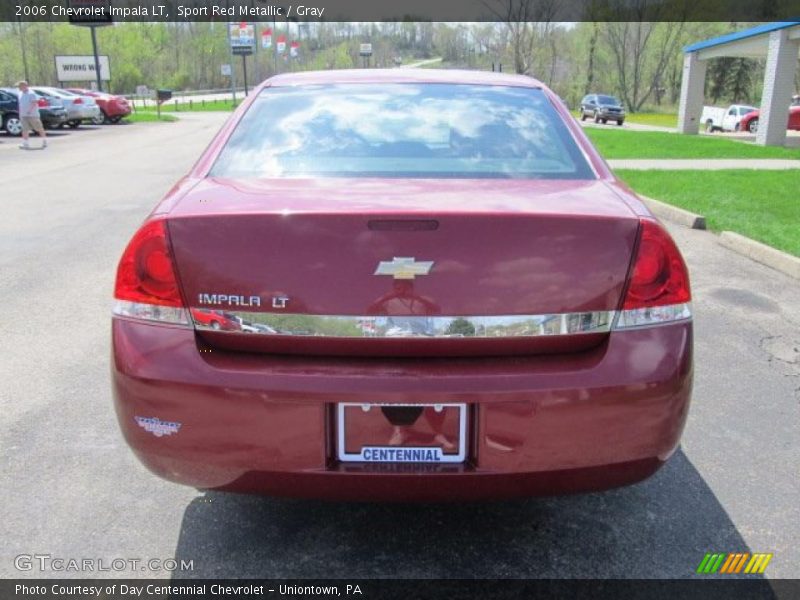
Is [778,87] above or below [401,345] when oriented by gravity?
above

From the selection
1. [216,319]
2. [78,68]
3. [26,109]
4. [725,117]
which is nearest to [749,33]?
[725,117]

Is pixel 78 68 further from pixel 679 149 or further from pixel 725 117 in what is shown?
pixel 679 149

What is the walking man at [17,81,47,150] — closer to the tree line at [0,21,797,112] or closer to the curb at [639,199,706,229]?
the curb at [639,199,706,229]

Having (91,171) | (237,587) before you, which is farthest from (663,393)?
(91,171)

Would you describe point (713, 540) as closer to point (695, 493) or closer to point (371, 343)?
point (695, 493)

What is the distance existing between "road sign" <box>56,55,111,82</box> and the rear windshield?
1720 inches

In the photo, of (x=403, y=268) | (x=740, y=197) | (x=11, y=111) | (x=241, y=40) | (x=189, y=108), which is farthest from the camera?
(x=241, y=40)

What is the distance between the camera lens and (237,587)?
2.41m

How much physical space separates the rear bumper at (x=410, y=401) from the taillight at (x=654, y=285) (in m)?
0.05

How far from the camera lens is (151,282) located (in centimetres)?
226

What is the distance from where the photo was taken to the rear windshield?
8.96 feet

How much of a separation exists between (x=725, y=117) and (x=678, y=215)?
30.1 metres

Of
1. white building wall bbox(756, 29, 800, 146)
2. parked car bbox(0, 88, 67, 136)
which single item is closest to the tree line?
white building wall bbox(756, 29, 800, 146)

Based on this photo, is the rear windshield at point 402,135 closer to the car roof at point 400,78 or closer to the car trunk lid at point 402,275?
the car roof at point 400,78
